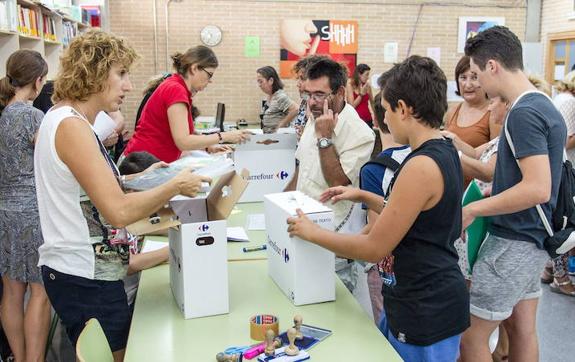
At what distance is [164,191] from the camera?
1.53 meters

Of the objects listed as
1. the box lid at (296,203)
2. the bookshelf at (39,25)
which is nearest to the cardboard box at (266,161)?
the bookshelf at (39,25)

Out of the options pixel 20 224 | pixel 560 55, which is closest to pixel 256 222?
pixel 20 224

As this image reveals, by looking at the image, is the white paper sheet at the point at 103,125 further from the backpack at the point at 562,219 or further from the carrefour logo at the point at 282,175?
the backpack at the point at 562,219

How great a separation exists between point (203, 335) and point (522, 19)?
8.73 metres

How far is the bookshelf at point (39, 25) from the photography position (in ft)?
12.0

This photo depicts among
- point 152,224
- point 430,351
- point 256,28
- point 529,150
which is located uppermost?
point 256,28

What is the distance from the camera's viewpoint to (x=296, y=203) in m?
1.76

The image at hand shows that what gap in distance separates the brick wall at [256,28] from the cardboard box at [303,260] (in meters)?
6.60

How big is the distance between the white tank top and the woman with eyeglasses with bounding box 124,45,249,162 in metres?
1.22

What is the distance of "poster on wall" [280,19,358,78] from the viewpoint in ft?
26.5

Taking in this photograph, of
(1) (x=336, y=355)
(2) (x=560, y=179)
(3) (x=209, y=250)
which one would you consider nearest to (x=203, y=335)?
(3) (x=209, y=250)

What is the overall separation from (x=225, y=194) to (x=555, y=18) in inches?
323

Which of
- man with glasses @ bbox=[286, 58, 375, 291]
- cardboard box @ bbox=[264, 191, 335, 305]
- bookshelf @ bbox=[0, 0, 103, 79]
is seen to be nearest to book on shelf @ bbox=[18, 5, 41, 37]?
bookshelf @ bbox=[0, 0, 103, 79]

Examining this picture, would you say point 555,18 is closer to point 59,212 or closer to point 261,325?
point 261,325
